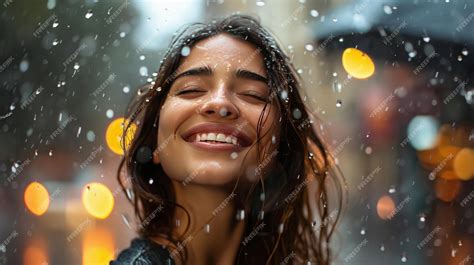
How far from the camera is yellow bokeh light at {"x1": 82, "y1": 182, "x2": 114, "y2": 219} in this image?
1.50m

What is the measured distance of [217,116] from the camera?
1.16m

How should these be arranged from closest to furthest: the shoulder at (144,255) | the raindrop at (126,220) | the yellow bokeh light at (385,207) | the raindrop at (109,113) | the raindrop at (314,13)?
the shoulder at (144,255) → the raindrop at (126,220) → the raindrop at (109,113) → the raindrop at (314,13) → the yellow bokeh light at (385,207)

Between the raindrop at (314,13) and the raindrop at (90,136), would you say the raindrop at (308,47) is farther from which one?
the raindrop at (90,136)

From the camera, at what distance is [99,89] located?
5.06 feet

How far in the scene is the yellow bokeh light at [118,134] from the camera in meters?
1.31

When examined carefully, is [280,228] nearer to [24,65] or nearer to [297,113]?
[297,113]

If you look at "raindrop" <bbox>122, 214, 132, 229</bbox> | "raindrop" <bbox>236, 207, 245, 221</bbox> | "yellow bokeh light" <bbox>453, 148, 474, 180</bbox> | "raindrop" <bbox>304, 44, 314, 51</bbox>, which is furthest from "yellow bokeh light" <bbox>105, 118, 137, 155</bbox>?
"yellow bokeh light" <bbox>453, 148, 474, 180</bbox>

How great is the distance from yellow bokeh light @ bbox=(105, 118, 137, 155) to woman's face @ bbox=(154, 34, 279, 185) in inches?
4.0

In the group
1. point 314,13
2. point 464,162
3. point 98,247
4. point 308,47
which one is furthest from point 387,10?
point 98,247

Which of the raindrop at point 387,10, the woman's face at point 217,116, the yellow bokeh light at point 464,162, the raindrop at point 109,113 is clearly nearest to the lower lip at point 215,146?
the woman's face at point 217,116

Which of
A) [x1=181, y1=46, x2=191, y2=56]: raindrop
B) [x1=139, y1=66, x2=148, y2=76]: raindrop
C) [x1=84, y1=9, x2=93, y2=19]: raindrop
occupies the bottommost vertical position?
[x1=139, y1=66, x2=148, y2=76]: raindrop

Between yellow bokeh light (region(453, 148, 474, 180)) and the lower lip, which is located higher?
the lower lip

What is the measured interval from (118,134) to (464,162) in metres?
1.12

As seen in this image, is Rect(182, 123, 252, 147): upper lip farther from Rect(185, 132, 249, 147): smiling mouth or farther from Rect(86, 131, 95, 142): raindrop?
Rect(86, 131, 95, 142): raindrop
